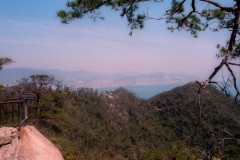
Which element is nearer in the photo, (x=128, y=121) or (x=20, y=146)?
(x=20, y=146)

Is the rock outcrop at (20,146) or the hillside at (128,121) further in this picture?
the hillside at (128,121)

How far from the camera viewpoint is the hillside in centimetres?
995

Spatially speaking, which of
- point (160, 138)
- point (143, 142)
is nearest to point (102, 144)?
point (143, 142)

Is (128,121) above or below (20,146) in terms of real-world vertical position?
below

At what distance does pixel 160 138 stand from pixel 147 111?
5.43 meters

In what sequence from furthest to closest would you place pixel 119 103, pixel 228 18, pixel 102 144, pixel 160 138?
1. pixel 119 103
2. pixel 160 138
3. pixel 102 144
4. pixel 228 18

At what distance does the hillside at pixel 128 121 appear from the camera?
9945mm

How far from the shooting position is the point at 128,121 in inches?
758

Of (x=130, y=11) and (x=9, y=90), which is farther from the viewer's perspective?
(x=9, y=90)

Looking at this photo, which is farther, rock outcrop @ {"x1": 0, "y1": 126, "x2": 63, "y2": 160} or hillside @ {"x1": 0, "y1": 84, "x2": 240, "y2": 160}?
hillside @ {"x1": 0, "y1": 84, "x2": 240, "y2": 160}

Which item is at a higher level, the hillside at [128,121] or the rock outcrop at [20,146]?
the rock outcrop at [20,146]

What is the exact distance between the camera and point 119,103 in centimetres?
2170

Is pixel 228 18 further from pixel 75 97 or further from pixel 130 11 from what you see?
pixel 75 97

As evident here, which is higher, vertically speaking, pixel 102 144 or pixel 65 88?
pixel 65 88
